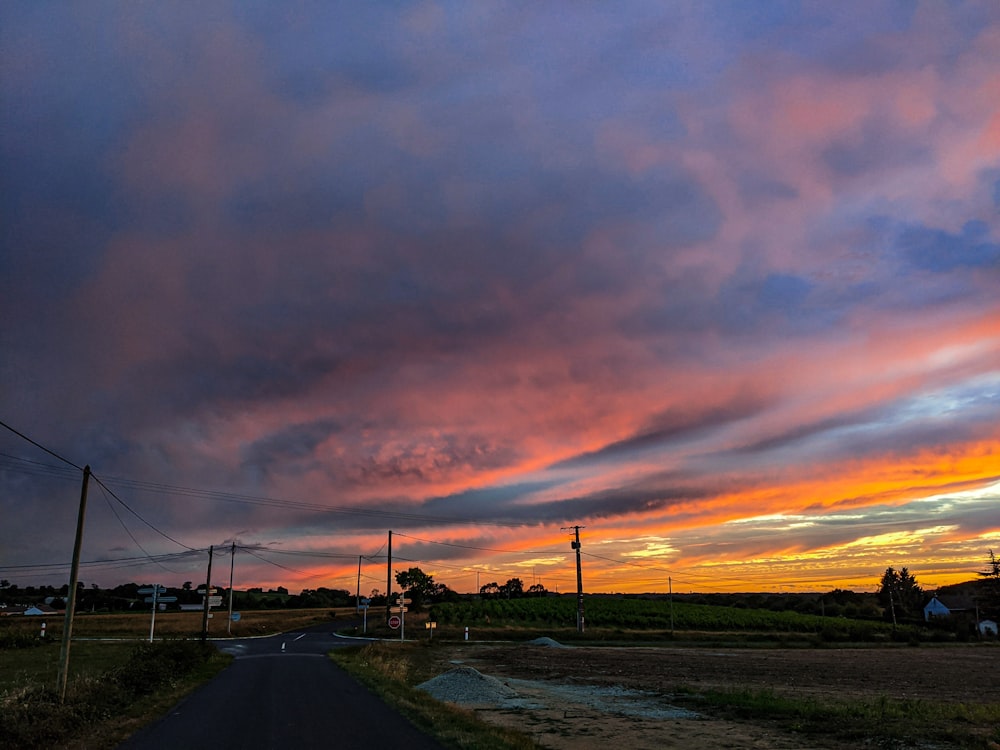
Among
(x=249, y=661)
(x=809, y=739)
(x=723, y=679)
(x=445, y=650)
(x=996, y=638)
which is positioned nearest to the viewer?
(x=809, y=739)

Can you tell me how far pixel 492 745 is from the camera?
16859 mm

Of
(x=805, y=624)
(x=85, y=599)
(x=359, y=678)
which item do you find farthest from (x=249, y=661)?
(x=85, y=599)

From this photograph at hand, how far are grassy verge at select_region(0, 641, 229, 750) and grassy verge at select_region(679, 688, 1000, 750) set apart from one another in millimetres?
20489

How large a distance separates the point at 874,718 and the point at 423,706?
15.2 metres

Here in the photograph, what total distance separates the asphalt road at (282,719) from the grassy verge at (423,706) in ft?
1.96

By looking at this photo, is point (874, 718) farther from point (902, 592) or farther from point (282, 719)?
point (902, 592)

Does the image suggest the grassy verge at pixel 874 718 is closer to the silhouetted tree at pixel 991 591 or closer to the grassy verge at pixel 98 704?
the grassy verge at pixel 98 704

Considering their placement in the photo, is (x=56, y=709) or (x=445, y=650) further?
(x=445, y=650)

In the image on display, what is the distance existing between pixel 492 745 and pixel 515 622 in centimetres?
10194

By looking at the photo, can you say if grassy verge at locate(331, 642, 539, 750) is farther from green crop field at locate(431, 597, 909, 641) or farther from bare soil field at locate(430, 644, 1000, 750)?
green crop field at locate(431, 597, 909, 641)

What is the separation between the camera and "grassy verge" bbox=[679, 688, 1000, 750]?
19125 millimetres

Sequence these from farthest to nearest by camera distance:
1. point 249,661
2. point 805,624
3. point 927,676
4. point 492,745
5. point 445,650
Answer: point 805,624 → point 445,650 → point 249,661 → point 927,676 → point 492,745

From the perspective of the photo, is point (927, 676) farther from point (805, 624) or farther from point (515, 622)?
point (805, 624)

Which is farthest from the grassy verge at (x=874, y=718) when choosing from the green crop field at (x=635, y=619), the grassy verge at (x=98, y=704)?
the green crop field at (x=635, y=619)
